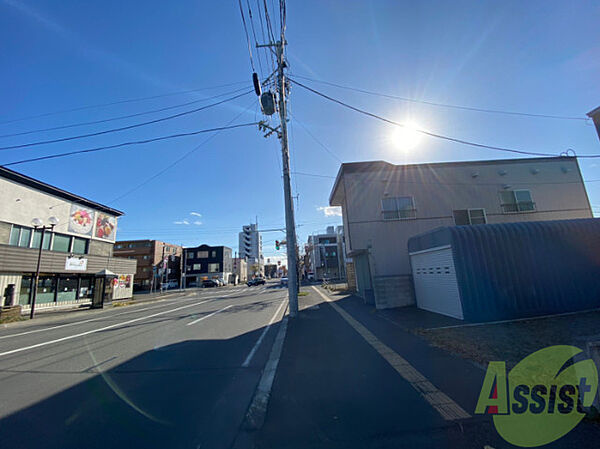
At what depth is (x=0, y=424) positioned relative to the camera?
3109 millimetres

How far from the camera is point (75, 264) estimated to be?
792 inches

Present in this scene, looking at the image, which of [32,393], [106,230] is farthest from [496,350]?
[106,230]

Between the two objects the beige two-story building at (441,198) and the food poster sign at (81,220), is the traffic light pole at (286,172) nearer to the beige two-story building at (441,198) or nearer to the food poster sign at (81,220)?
the beige two-story building at (441,198)

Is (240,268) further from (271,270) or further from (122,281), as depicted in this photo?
(271,270)

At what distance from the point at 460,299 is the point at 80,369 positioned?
1037 centimetres

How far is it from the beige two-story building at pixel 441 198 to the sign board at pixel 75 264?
21842 millimetres

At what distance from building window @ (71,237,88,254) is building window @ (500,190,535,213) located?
3314cm

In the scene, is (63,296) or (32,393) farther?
(63,296)

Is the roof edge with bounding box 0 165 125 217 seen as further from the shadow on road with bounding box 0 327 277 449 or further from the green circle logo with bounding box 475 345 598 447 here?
the green circle logo with bounding box 475 345 598 447

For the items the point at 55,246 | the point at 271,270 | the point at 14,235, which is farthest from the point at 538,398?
the point at 271,270

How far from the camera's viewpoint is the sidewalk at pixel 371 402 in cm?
260

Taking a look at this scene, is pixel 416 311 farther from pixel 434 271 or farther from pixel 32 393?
pixel 32 393

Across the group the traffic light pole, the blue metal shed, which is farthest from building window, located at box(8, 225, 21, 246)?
the blue metal shed

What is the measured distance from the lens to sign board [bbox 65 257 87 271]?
19448 mm
